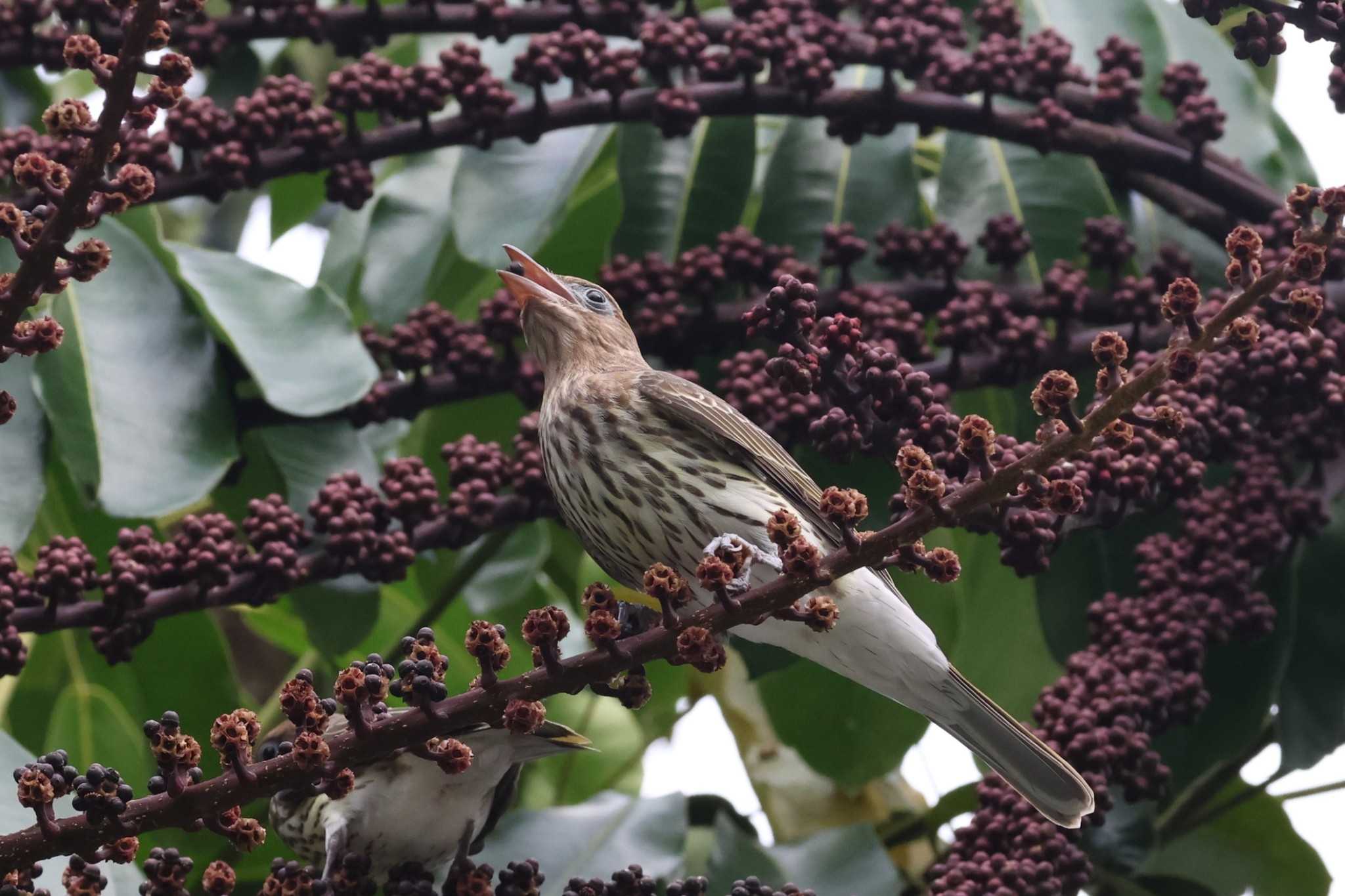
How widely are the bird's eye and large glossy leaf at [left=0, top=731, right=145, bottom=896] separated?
4.92 ft

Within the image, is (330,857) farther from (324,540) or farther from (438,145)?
(438,145)

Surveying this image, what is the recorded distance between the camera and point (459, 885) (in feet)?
7.66

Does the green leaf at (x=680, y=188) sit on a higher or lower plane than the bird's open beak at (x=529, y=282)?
higher

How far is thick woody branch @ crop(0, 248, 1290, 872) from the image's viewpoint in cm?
169

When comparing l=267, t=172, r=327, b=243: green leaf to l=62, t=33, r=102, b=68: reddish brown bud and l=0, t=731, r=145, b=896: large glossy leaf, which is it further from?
l=62, t=33, r=102, b=68: reddish brown bud

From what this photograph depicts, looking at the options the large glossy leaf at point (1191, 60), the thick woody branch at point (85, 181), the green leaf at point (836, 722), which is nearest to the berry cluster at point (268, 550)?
the green leaf at point (836, 722)

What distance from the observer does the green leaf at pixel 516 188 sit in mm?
3508

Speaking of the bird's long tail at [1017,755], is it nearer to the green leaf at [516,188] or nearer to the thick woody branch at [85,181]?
the green leaf at [516,188]

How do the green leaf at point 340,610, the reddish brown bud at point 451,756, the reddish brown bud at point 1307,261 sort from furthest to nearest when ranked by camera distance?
the green leaf at point 340,610, the reddish brown bud at point 451,756, the reddish brown bud at point 1307,261

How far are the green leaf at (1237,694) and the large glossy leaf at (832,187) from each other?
1.13 meters

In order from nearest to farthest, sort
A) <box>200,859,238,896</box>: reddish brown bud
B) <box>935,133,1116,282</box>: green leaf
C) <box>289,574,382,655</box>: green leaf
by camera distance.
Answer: <box>200,859,238,896</box>: reddish brown bud, <box>289,574,382,655</box>: green leaf, <box>935,133,1116,282</box>: green leaf

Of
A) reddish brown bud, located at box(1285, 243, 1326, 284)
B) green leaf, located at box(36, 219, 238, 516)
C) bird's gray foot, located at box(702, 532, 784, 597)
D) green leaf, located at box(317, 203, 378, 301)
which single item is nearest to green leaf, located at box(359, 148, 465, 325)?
green leaf, located at box(317, 203, 378, 301)

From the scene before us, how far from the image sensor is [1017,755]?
2.75m

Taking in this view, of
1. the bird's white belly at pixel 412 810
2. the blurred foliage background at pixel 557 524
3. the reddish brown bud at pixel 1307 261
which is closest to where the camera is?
the reddish brown bud at pixel 1307 261
